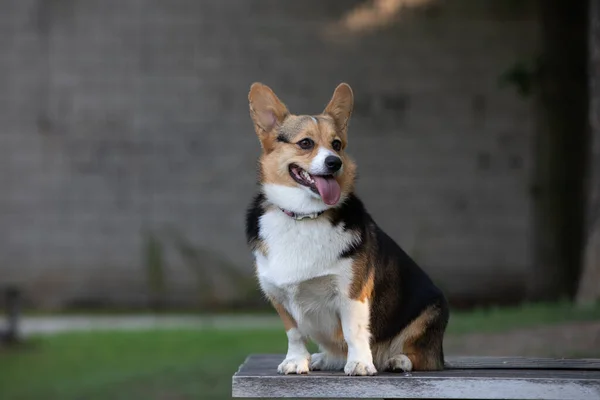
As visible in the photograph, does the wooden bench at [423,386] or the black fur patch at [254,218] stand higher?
the black fur patch at [254,218]

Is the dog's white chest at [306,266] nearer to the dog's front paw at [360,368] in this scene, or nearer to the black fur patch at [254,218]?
the black fur patch at [254,218]

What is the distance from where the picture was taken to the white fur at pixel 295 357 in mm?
4762

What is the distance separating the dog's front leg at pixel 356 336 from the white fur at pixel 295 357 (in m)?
0.20

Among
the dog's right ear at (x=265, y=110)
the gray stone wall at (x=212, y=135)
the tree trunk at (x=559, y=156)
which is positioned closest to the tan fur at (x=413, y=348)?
the dog's right ear at (x=265, y=110)

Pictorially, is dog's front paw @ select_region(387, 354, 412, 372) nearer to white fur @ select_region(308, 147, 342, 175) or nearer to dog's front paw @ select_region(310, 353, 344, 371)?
dog's front paw @ select_region(310, 353, 344, 371)

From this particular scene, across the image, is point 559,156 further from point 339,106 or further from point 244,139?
point 339,106

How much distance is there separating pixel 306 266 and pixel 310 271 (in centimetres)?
3

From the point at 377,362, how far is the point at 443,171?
8500 mm

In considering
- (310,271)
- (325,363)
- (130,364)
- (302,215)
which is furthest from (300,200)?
(130,364)

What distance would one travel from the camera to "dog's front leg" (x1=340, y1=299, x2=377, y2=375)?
466cm

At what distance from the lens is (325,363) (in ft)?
16.6

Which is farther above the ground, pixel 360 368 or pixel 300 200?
pixel 300 200

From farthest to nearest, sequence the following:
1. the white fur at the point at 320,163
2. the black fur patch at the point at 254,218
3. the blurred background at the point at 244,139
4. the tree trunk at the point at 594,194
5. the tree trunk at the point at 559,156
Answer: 1. the tree trunk at the point at 559,156
2. the blurred background at the point at 244,139
3. the tree trunk at the point at 594,194
4. the black fur patch at the point at 254,218
5. the white fur at the point at 320,163

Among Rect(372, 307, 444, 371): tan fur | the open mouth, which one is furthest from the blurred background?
the open mouth
